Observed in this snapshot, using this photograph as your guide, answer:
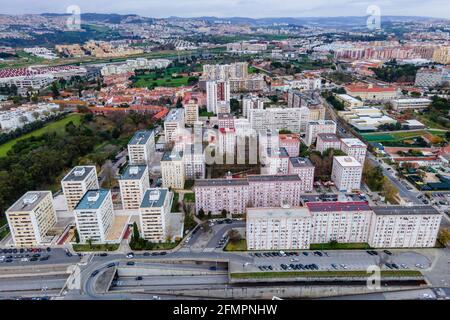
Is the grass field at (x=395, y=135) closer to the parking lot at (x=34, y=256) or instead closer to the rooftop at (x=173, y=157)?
the rooftop at (x=173, y=157)

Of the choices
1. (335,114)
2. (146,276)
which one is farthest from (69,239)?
(335,114)

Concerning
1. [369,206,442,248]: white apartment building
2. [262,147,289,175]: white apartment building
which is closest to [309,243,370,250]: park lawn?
[369,206,442,248]: white apartment building

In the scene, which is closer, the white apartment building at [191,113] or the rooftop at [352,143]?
the rooftop at [352,143]

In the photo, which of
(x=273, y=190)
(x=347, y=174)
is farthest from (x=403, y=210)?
(x=273, y=190)

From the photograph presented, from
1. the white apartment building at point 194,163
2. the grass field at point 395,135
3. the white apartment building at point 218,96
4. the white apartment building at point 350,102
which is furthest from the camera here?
the white apartment building at point 350,102

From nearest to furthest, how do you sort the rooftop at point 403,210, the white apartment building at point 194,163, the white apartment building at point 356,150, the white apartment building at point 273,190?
the rooftop at point 403,210 < the white apartment building at point 273,190 < the white apartment building at point 194,163 < the white apartment building at point 356,150

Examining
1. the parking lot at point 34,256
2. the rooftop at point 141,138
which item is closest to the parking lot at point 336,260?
the parking lot at point 34,256

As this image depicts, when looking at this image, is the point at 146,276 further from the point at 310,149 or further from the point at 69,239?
the point at 310,149
